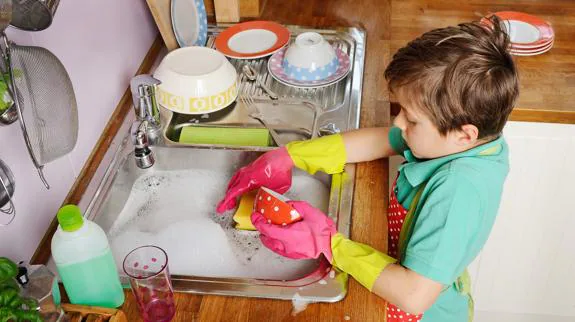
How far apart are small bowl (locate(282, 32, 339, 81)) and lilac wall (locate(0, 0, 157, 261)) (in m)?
0.38

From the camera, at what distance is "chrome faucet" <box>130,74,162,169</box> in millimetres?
1264

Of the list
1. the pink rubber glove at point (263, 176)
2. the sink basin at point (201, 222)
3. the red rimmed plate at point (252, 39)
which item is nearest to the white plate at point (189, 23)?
the red rimmed plate at point (252, 39)

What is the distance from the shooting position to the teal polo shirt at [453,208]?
3.14 feet

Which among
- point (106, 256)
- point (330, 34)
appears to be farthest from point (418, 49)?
point (330, 34)

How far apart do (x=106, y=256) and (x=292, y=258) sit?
0.34 meters

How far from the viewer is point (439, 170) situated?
39.8 inches

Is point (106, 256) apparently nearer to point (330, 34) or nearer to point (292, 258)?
point (292, 258)

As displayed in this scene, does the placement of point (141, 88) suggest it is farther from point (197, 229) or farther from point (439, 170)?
point (439, 170)

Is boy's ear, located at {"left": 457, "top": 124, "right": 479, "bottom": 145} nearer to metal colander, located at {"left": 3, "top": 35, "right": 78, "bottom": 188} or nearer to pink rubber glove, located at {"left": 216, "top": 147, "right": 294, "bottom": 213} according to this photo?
pink rubber glove, located at {"left": 216, "top": 147, "right": 294, "bottom": 213}

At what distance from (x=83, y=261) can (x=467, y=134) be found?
60 centimetres

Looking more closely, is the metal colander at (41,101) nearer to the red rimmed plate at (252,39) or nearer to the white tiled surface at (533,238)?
the red rimmed plate at (252,39)

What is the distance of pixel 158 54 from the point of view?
164cm

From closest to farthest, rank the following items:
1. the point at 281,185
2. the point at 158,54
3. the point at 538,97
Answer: the point at 281,185 < the point at 538,97 < the point at 158,54

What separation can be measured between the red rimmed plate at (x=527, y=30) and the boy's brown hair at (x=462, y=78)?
775mm
